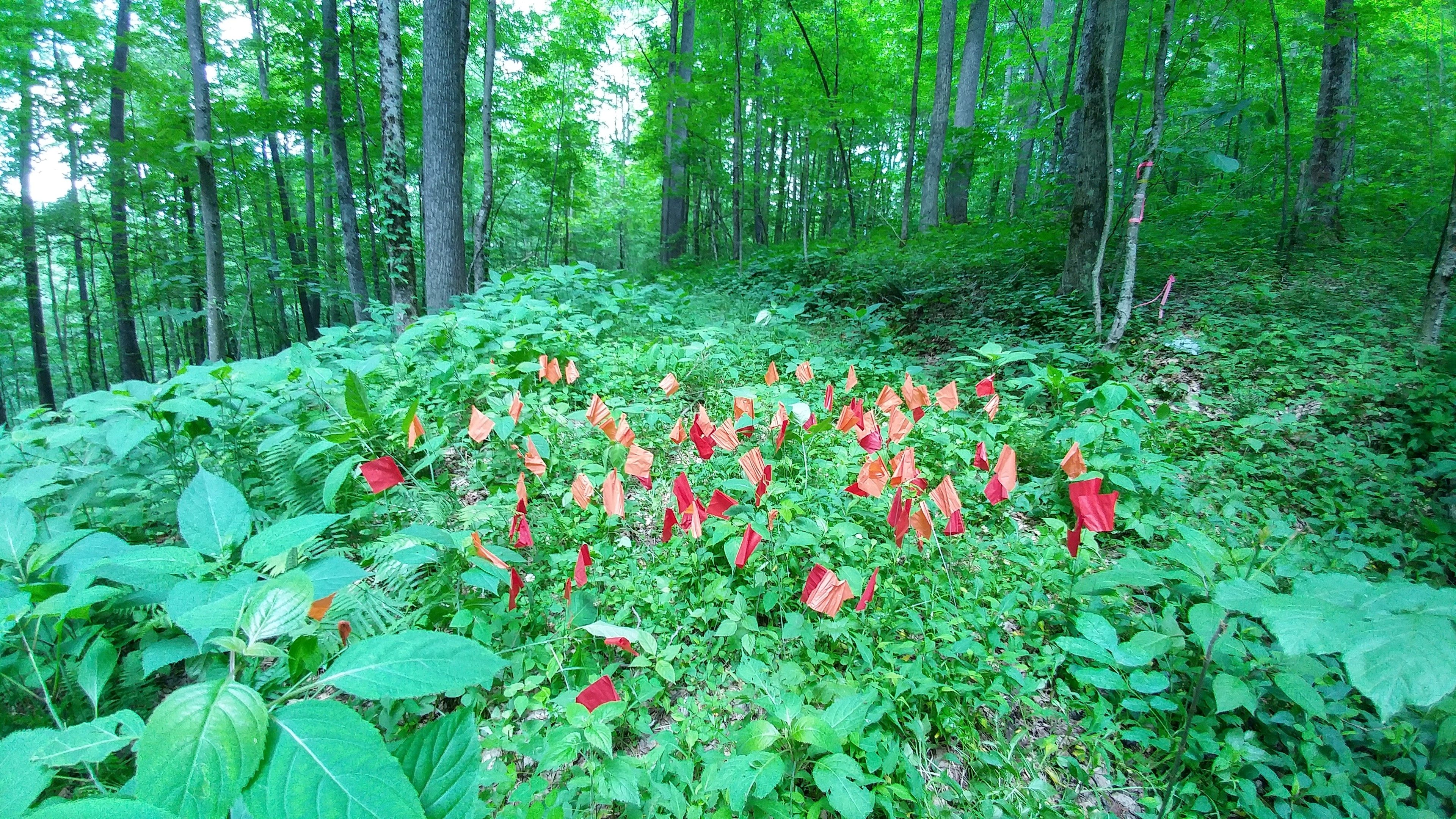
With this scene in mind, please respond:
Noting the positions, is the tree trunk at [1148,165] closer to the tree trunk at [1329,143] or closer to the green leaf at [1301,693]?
the tree trunk at [1329,143]

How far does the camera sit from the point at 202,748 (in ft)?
1.90

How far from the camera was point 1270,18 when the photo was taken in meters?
6.13

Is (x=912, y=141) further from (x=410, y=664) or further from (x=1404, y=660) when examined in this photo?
(x=410, y=664)

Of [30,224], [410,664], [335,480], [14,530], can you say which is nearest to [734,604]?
[410,664]

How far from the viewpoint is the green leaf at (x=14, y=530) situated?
114 centimetres

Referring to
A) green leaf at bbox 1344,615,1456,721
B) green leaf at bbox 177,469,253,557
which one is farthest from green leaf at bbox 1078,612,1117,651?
green leaf at bbox 177,469,253,557

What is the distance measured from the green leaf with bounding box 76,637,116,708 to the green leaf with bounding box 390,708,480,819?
1.03 m

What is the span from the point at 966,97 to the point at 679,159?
5.55m

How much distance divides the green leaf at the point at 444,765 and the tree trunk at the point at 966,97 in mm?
9845

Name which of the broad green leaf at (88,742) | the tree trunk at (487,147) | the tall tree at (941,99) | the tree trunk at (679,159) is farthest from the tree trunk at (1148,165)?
the tree trunk at (487,147)

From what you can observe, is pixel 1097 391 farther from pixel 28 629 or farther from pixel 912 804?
pixel 28 629

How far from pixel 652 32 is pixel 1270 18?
513 inches

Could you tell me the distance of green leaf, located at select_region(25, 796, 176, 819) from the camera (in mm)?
557

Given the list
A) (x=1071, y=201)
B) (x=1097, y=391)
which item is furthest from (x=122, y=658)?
(x=1071, y=201)
